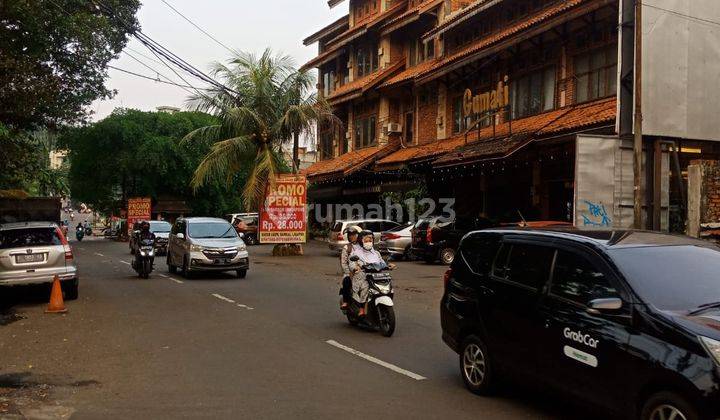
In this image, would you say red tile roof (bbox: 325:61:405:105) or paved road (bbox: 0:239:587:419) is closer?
paved road (bbox: 0:239:587:419)

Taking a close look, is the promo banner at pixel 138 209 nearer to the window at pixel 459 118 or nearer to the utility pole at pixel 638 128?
the window at pixel 459 118

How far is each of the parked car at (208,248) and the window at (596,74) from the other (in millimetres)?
12144

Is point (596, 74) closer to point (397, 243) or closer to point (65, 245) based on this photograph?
point (397, 243)

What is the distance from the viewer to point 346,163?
3656 cm

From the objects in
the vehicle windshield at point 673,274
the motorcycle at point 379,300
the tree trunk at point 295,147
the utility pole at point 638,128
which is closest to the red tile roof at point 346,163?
the tree trunk at point 295,147

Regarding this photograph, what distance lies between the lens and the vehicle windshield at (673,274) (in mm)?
4691

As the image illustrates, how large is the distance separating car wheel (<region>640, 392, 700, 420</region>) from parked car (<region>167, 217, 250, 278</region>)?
14.7 metres

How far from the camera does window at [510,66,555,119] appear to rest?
23.7 metres

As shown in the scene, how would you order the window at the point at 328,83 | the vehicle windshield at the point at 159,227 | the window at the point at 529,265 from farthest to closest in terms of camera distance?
the window at the point at 328,83 → the vehicle windshield at the point at 159,227 → the window at the point at 529,265

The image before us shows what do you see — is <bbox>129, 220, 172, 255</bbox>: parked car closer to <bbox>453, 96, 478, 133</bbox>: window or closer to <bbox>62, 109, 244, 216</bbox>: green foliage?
<bbox>453, 96, 478, 133</bbox>: window

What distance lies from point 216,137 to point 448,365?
76.6 ft

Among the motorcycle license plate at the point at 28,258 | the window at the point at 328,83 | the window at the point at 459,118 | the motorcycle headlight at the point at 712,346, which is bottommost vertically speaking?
the motorcycle license plate at the point at 28,258

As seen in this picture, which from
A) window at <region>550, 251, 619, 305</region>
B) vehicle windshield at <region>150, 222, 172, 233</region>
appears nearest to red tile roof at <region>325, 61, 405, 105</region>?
vehicle windshield at <region>150, 222, 172, 233</region>

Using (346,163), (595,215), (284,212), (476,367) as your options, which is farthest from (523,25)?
(476,367)
